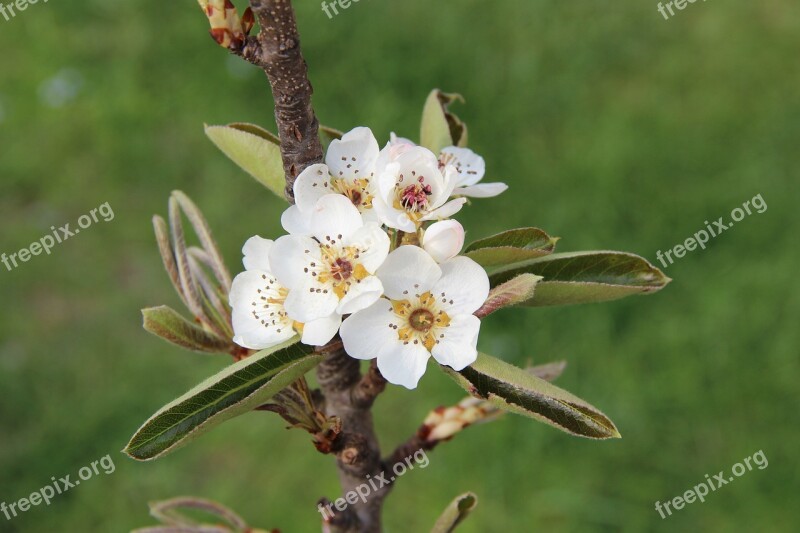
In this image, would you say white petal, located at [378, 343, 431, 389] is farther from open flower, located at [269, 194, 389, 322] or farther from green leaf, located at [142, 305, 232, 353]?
green leaf, located at [142, 305, 232, 353]

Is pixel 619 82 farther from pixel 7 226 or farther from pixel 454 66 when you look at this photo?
pixel 7 226

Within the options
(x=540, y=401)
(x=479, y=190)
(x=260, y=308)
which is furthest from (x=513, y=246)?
(x=260, y=308)

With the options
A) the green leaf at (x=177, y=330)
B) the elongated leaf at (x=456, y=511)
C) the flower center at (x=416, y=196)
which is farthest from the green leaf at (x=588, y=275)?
the green leaf at (x=177, y=330)

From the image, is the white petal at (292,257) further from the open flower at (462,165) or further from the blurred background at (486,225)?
the blurred background at (486,225)

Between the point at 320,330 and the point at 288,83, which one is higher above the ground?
the point at 288,83

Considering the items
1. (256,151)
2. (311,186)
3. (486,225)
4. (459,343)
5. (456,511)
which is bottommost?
(456,511)

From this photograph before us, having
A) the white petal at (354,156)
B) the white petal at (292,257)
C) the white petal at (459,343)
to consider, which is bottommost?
the white petal at (459,343)

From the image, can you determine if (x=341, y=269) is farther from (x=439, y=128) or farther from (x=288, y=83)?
(x=439, y=128)
